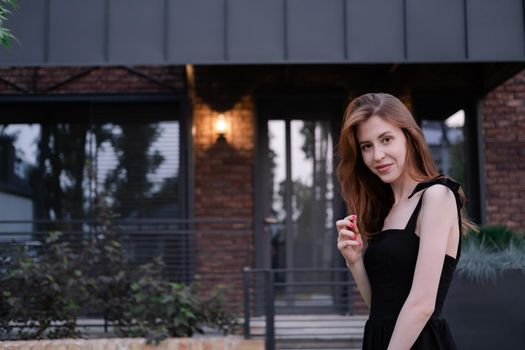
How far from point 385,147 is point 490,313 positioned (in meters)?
3.32

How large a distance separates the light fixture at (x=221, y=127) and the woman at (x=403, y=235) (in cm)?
614

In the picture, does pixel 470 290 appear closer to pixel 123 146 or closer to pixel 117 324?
pixel 117 324

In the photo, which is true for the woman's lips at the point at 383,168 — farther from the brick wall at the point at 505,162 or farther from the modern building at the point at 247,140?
the brick wall at the point at 505,162

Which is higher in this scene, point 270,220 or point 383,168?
point 383,168

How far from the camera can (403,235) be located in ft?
6.52

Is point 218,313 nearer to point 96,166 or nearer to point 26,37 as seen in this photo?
point 96,166

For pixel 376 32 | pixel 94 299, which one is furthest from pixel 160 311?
pixel 376 32

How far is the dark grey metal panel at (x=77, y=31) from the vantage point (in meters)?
6.72

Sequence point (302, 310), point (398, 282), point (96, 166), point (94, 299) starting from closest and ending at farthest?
point (398, 282), point (94, 299), point (302, 310), point (96, 166)

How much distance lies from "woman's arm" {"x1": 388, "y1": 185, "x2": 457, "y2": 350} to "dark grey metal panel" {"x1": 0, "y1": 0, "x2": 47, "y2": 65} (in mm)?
5722

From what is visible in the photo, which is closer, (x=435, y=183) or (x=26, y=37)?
(x=435, y=183)

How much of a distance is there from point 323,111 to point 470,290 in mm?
4176

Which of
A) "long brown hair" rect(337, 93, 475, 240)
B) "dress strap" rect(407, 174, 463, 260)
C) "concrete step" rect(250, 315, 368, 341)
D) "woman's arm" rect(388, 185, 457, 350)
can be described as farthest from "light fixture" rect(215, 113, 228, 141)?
"woman's arm" rect(388, 185, 457, 350)

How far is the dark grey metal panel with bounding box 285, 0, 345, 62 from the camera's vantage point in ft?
22.0
